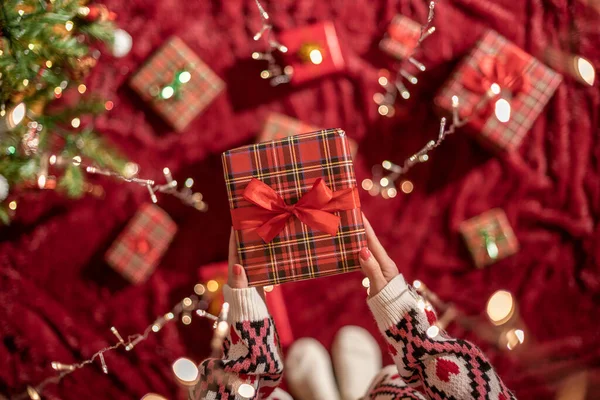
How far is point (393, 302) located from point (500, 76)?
728mm

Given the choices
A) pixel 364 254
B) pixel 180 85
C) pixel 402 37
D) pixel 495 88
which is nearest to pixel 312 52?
pixel 402 37

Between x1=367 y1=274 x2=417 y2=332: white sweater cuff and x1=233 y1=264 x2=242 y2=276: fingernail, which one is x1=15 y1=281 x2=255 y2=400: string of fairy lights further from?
x1=367 y1=274 x2=417 y2=332: white sweater cuff

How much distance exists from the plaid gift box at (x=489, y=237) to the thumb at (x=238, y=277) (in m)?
0.72

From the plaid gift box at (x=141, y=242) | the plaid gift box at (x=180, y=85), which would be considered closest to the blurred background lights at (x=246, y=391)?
the plaid gift box at (x=141, y=242)

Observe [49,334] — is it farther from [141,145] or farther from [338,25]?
[338,25]

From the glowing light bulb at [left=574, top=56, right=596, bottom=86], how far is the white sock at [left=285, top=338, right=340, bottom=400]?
113 centimetres

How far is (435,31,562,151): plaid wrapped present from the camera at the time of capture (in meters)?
1.29

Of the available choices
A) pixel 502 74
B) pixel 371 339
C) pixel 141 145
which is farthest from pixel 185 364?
pixel 502 74

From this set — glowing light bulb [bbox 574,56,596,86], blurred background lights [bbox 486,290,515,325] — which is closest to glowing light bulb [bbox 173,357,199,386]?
blurred background lights [bbox 486,290,515,325]

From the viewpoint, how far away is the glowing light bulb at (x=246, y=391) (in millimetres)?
991

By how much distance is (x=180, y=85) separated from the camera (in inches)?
54.2

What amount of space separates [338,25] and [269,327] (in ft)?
3.07

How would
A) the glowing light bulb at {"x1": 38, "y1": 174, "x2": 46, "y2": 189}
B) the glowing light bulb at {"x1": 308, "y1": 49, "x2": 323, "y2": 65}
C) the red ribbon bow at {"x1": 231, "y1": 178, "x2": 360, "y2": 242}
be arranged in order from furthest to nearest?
1. the glowing light bulb at {"x1": 308, "y1": 49, "x2": 323, "y2": 65}
2. the glowing light bulb at {"x1": 38, "y1": 174, "x2": 46, "y2": 189}
3. the red ribbon bow at {"x1": 231, "y1": 178, "x2": 360, "y2": 242}

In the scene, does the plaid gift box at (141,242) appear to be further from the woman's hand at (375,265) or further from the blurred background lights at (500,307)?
the blurred background lights at (500,307)
